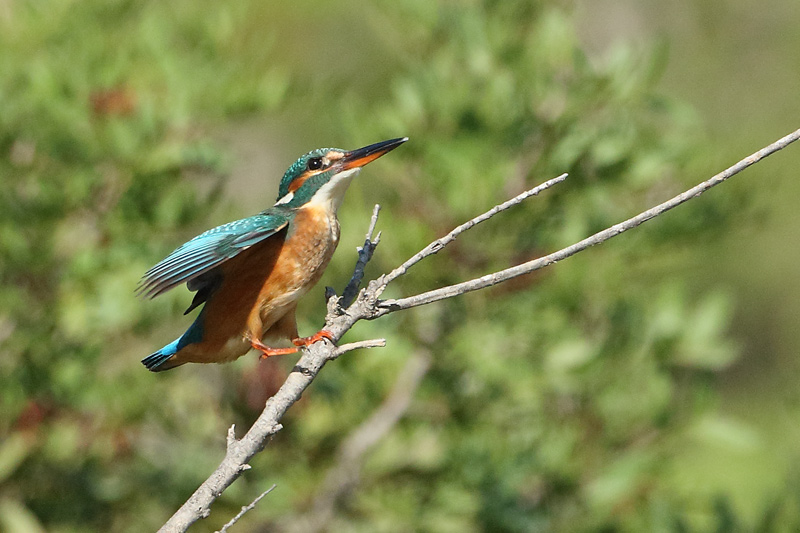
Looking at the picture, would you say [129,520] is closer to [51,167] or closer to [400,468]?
[400,468]

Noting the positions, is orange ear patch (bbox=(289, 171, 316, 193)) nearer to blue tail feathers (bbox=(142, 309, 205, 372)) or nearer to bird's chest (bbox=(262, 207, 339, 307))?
bird's chest (bbox=(262, 207, 339, 307))

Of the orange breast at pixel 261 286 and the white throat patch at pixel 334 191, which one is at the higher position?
the white throat patch at pixel 334 191

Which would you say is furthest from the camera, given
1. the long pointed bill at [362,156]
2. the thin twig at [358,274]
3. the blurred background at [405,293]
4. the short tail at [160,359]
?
the blurred background at [405,293]

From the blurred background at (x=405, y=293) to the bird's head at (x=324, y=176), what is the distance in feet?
2.32

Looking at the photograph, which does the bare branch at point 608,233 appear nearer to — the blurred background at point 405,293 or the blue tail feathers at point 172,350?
the blue tail feathers at point 172,350

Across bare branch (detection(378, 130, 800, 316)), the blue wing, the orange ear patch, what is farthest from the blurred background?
bare branch (detection(378, 130, 800, 316))

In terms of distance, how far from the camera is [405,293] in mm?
3939

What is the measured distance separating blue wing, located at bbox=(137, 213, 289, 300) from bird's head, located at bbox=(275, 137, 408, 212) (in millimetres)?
251

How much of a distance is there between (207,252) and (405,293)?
151 centimetres

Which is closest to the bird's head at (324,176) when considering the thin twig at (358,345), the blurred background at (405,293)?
the blurred background at (405,293)

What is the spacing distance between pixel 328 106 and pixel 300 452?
1.44 meters

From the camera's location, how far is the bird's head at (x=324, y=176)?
303cm

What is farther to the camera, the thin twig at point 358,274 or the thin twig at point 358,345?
the thin twig at point 358,274

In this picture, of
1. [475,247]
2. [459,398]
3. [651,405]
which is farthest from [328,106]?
[651,405]
